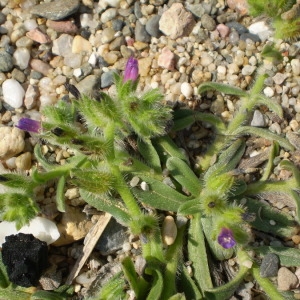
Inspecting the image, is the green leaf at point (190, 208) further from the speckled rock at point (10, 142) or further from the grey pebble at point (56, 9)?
the grey pebble at point (56, 9)

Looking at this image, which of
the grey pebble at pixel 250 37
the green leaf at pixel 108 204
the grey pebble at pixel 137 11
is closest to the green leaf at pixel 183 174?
the green leaf at pixel 108 204

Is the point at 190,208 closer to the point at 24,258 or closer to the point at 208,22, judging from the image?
the point at 24,258

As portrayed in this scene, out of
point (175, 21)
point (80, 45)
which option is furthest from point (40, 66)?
point (175, 21)

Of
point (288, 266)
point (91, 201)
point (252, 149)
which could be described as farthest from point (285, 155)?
point (91, 201)

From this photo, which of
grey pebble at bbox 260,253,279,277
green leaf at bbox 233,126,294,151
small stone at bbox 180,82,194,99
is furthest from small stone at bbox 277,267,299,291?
small stone at bbox 180,82,194,99

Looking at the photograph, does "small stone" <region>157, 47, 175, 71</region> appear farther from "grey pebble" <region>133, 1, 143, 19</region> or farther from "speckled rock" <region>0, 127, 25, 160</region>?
"speckled rock" <region>0, 127, 25, 160</region>

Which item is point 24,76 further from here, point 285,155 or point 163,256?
point 285,155
